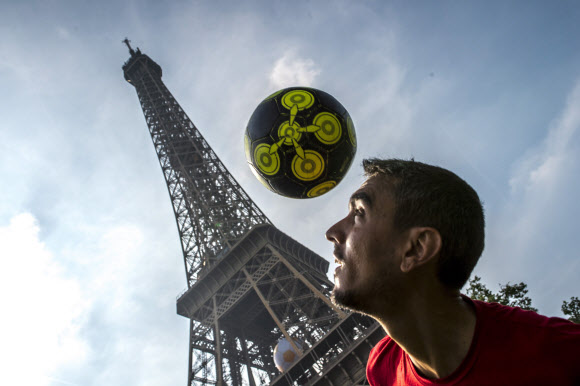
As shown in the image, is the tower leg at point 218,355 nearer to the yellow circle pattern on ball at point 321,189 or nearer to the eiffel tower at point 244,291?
the eiffel tower at point 244,291

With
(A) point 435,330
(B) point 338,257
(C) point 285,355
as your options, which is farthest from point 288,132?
(C) point 285,355

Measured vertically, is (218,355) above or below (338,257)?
above

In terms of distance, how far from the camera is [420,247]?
6.74ft

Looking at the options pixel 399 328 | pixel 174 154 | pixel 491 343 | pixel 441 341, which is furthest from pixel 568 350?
pixel 174 154

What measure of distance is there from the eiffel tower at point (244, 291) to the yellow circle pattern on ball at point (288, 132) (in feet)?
56.6

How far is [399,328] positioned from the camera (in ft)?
6.89

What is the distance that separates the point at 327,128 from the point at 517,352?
4.15m

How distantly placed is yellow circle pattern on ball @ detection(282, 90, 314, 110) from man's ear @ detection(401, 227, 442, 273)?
149 inches

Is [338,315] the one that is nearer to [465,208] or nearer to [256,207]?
[256,207]

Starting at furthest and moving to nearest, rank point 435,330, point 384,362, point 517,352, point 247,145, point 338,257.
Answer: point 247,145, point 384,362, point 338,257, point 435,330, point 517,352

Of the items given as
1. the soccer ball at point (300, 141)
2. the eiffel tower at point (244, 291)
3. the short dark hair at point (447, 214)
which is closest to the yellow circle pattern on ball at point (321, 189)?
the soccer ball at point (300, 141)

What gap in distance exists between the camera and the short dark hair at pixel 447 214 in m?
2.03

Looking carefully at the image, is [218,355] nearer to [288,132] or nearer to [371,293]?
[288,132]

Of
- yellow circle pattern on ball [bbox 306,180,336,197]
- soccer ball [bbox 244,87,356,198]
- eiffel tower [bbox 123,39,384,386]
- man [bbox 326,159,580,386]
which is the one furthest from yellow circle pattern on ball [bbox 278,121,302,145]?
eiffel tower [bbox 123,39,384,386]
